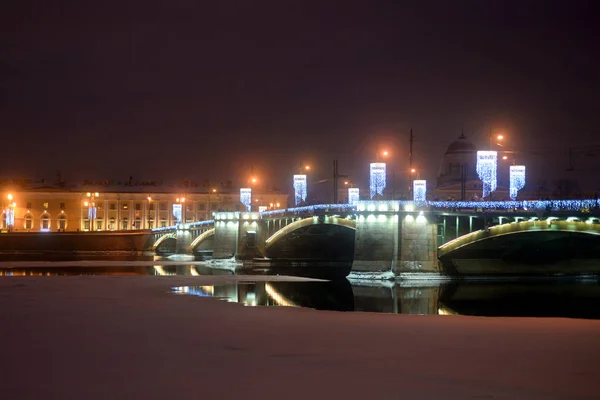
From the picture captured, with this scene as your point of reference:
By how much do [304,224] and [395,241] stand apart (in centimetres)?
1430

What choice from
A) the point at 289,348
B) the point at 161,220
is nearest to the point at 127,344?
the point at 289,348

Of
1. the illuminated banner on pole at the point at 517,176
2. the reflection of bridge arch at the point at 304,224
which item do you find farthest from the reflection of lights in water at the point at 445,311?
the reflection of bridge arch at the point at 304,224

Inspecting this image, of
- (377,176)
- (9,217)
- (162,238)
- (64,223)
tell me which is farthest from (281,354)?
(64,223)

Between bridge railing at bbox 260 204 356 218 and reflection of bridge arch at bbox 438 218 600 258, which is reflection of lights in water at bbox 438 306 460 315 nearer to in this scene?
reflection of bridge arch at bbox 438 218 600 258

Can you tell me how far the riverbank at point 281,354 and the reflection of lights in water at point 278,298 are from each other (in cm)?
484

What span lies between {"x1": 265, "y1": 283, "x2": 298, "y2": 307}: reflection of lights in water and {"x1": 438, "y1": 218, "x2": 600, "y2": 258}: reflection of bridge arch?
1352 cm

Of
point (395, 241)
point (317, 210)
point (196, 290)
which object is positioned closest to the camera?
point (196, 290)

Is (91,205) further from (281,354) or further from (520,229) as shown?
(281,354)

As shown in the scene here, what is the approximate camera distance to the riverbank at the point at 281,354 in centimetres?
1720

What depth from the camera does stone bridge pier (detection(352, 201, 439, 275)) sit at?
57.2 meters

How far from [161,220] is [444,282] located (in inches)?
4050

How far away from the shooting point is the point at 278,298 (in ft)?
137

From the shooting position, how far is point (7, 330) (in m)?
25.3

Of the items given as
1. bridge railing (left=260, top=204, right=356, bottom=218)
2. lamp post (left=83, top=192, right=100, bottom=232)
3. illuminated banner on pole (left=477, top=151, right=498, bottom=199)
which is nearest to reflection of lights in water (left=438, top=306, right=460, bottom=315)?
illuminated banner on pole (left=477, top=151, right=498, bottom=199)
